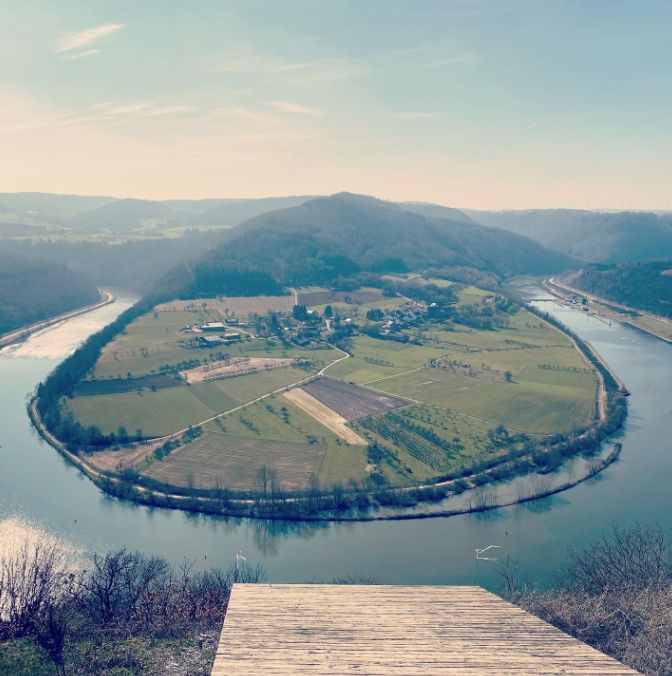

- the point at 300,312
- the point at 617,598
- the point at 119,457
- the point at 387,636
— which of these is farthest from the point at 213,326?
the point at 387,636

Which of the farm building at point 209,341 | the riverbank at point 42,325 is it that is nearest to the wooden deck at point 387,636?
the farm building at point 209,341

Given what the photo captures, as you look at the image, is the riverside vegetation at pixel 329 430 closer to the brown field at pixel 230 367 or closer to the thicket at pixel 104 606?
the brown field at pixel 230 367

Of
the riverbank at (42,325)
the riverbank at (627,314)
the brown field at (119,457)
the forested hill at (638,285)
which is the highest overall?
the forested hill at (638,285)

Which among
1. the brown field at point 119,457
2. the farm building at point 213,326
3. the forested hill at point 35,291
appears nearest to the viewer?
the brown field at point 119,457

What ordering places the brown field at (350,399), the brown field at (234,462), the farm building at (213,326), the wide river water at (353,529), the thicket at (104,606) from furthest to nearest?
the farm building at (213,326)
the brown field at (350,399)
the brown field at (234,462)
the wide river water at (353,529)
the thicket at (104,606)

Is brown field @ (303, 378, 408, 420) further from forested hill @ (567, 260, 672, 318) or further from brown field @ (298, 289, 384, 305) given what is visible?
forested hill @ (567, 260, 672, 318)

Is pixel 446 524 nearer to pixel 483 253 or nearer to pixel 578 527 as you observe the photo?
pixel 578 527

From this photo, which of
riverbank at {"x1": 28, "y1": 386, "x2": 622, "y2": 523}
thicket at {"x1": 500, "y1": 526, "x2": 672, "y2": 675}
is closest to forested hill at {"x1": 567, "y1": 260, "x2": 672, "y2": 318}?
riverbank at {"x1": 28, "y1": 386, "x2": 622, "y2": 523}

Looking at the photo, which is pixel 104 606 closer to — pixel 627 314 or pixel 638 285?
pixel 627 314
